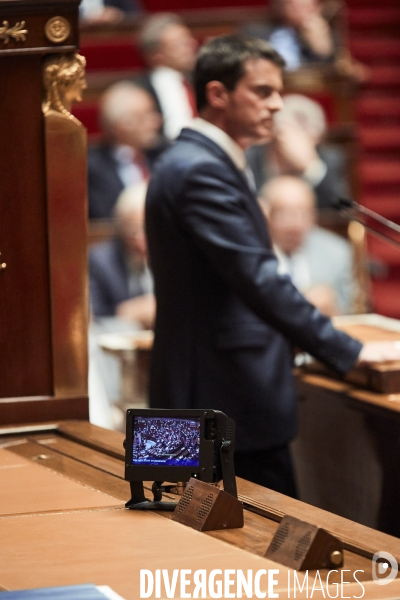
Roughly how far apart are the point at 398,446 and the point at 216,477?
3.66 ft

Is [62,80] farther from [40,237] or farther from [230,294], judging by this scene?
[230,294]

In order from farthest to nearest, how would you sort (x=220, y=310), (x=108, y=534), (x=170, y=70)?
(x=170, y=70) → (x=220, y=310) → (x=108, y=534)


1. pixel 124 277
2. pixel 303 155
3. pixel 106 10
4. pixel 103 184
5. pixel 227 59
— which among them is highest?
pixel 106 10

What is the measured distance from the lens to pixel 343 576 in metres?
1.28

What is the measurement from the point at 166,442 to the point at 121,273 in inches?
119

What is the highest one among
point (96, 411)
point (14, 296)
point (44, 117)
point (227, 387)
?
point (44, 117)

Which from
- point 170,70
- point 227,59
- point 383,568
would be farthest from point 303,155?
point 383,568

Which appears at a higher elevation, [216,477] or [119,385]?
[216,477]

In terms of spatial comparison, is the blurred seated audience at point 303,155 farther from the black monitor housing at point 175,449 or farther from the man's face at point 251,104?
the black monitor housing at point 175,449

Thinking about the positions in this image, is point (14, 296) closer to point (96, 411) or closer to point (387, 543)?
point (387, 543)

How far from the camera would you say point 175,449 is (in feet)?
5.19

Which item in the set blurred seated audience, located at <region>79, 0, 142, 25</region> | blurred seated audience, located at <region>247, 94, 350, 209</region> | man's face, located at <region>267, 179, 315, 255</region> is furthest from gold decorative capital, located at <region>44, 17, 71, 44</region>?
blurred seated audience, located at <region>79, 0, 142, 25</region>

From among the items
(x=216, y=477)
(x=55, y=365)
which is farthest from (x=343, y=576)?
(x=55, y=365)

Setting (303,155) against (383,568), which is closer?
(383,568)
